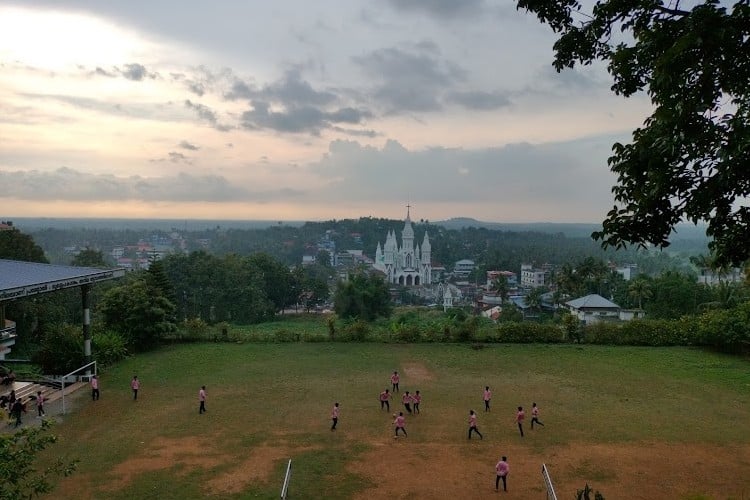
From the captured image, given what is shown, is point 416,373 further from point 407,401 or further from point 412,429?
point 412,429

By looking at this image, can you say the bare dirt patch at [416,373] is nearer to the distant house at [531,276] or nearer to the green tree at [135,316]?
the green tree at [135,316]

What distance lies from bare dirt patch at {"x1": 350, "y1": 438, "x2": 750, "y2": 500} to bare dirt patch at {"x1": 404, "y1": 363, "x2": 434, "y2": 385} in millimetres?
6396

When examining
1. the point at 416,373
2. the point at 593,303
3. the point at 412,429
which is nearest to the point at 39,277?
the point at 412,429

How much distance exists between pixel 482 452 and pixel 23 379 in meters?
15.7

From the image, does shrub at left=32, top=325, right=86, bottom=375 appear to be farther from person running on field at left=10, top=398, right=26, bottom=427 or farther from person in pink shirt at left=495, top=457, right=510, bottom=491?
person in pink shirt at left=495, top=457, right=510, bottom=491

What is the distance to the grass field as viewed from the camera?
37.3ft

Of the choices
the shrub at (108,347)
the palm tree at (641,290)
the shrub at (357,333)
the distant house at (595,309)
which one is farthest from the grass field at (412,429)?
the distant house at (595,309)

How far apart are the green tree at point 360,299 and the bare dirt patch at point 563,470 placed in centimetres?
3226

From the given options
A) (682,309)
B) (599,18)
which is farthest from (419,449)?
(682,309)

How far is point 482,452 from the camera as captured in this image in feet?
43.1

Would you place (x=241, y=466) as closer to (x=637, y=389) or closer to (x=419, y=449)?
(x=419, y=449)

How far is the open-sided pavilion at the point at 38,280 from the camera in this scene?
15602 mm

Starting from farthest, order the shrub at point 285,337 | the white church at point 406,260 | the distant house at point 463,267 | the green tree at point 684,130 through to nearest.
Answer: the distant house at point 463,267
the white church at point 406,260
the shrub at point 285,337
the green tree at point 684,130

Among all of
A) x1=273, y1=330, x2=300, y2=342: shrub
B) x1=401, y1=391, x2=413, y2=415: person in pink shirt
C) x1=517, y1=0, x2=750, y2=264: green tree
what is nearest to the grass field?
x1=401, y1=391, x2=413, y2=415: person in pink shirt
